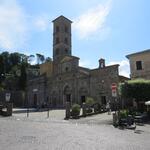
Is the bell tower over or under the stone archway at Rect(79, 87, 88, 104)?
over

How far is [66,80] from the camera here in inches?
1767

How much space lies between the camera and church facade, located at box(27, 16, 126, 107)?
3779 centimetres

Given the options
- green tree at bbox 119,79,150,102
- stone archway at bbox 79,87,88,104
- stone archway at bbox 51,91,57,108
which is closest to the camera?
green tree at bbox 119,79,150,102

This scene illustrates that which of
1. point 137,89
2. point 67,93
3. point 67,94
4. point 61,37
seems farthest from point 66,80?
point 137,89

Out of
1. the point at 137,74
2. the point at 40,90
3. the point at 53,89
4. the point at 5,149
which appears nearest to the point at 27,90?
the point at 40,90

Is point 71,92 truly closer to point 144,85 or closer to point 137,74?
point 137,74

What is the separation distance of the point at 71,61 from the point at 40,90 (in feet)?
36.2

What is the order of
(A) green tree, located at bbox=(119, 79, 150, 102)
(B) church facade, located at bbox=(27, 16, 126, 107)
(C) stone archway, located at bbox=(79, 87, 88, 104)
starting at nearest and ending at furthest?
1. (A) green tree, located at bbox=(119, 79, 150, 102)
2. (B) church facade, located at bbox=(27, 16, 126, 107)
3. (C) stone archway, located at bbox=(79, 87, 88, 104)

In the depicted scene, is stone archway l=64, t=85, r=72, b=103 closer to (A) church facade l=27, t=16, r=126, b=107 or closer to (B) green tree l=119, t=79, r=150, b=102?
(A) church facade l=27, t=16, r=126, b=107

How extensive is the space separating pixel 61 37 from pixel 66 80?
15288 millimetres

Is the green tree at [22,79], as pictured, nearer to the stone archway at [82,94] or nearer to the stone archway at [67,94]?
the stone archway at [67,94]

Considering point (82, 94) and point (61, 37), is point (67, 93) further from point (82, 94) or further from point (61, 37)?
point (61, 37)

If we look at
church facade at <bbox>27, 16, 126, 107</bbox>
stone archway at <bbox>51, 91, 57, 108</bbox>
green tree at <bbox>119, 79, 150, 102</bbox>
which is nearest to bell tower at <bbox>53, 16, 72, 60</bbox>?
church facade at <bbox>27, 16, 126, 107</bbox>

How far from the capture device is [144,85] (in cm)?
2272
